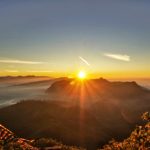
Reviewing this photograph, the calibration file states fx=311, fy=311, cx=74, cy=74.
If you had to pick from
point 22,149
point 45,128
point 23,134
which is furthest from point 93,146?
point 22,149

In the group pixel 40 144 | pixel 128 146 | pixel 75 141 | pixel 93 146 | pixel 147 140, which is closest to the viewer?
pixel 147 140

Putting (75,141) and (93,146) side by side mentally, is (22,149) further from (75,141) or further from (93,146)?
(93,146)

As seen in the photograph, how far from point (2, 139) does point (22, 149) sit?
129 inches

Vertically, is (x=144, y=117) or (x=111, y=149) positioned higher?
(x=144, y=117)

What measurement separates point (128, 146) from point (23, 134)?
589ft

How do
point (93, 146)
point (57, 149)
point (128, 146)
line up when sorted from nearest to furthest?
point (128, 146) → point (57, 149) → point (93, 146)

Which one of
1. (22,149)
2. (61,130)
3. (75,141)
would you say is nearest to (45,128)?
(61,130)

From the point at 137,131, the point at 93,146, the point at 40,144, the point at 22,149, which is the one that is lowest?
the point at 93,146

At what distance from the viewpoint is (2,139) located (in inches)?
739

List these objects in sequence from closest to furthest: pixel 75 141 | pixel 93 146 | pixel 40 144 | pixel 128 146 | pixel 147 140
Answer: pixel 147 140, pixel 128 146, pixel 40 144, pixel 75 141, pixel 93 146

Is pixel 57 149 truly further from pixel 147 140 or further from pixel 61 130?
pixel 61 130

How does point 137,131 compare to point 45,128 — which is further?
point 45,128

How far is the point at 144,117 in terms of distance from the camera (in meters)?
18.9

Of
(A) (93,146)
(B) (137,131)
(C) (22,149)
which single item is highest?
(B) (137,131)
